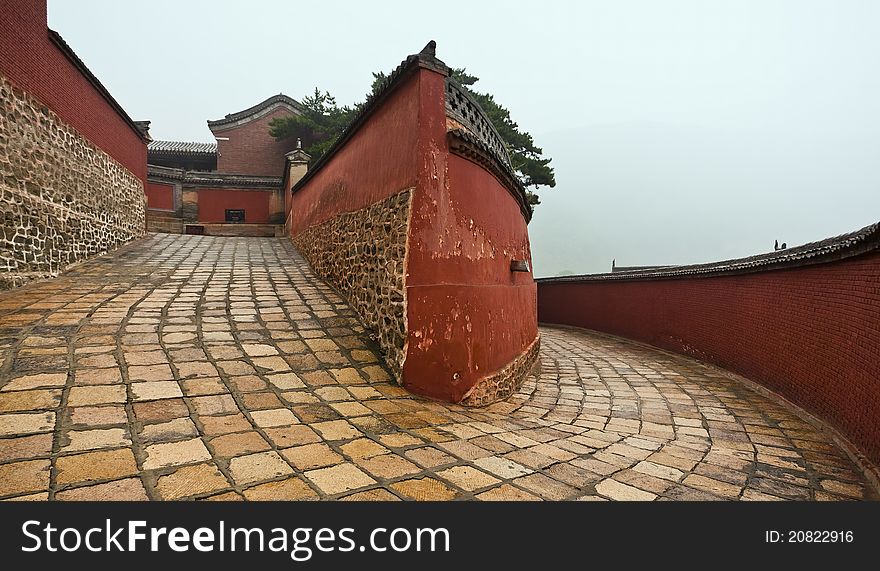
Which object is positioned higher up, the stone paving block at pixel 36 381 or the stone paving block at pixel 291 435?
the stone paving block at pixel 36 381

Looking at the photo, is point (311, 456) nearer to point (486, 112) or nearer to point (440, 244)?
point (440, 244)

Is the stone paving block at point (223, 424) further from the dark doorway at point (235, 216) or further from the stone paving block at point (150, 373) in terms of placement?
the dark doorway at point (235, 216)

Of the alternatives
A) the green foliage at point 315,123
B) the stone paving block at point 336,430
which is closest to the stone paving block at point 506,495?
the stone paving block at point 336,430

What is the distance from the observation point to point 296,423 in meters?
3.25

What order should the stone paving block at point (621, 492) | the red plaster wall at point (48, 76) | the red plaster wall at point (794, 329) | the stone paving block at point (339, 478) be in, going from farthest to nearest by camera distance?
the red plaster wall at point (48, 76)
the red plaster wall at point (794, 329)
the stone paving block at point (621, 492)
the stone paving block at point (339, 478)

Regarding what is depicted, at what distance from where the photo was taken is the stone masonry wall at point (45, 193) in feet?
17.7

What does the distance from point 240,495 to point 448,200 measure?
3418mm

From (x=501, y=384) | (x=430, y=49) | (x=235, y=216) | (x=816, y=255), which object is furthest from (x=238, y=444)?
(x=235, y=216)

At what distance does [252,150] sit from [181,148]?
11.7ft

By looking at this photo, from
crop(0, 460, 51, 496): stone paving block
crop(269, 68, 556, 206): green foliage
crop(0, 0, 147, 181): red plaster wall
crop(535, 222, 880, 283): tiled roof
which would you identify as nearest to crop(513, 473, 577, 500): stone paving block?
crop(0, 460, 51, 496): stone paving block

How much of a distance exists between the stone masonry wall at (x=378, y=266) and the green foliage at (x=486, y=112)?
25.9 ft

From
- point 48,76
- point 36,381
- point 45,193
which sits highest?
point 48,76
